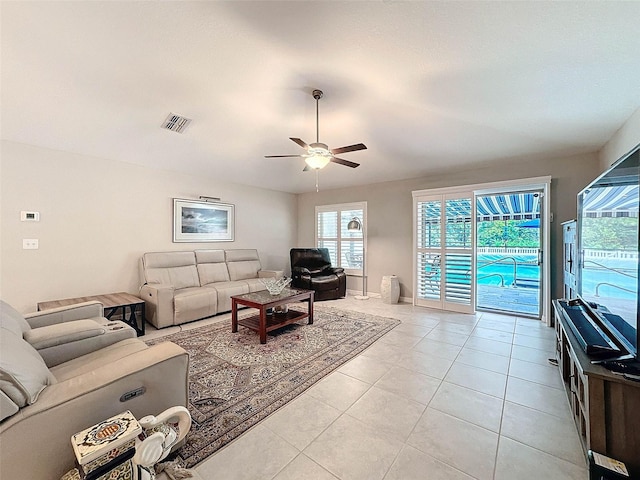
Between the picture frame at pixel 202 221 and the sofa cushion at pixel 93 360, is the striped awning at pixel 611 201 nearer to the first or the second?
the sofa cushion at pixel 93 360

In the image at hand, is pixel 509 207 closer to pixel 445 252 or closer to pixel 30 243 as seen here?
pixel 445 252

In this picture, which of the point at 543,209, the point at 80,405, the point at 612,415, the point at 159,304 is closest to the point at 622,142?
the point at 543,209

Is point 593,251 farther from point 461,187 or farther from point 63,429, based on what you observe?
point 63,429

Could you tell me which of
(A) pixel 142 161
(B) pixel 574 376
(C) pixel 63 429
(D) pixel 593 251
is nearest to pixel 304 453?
(C) pixel 63 429

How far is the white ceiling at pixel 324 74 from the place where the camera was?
183 cm

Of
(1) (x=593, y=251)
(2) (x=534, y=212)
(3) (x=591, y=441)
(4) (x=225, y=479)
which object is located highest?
(2) (x=534, y=212)

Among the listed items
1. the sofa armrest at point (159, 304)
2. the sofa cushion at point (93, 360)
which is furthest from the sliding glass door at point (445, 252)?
the sofa cushion at point (93, 360)

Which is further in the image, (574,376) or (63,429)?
(574,376)

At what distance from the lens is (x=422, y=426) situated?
179 centimetres

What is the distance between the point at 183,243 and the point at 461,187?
493 cm

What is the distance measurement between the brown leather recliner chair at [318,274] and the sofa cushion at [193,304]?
1.78 metres

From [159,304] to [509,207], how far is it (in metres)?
7.43

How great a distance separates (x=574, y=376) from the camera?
6.00 feet

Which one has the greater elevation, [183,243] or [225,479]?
[183,243]
